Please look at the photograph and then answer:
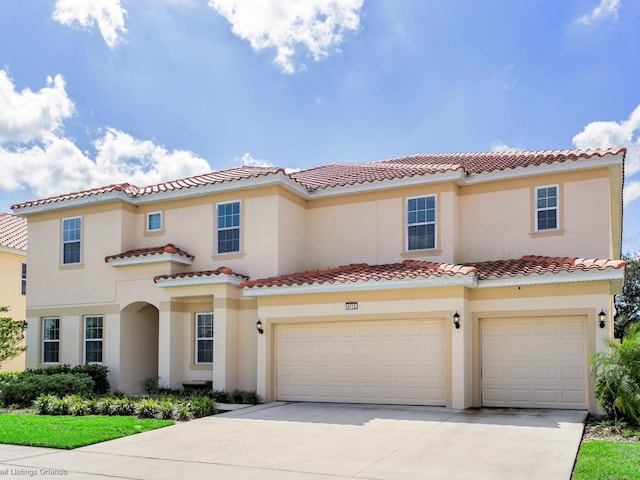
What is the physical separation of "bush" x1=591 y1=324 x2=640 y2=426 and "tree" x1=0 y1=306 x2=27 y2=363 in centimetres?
1872

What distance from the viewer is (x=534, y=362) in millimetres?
14914

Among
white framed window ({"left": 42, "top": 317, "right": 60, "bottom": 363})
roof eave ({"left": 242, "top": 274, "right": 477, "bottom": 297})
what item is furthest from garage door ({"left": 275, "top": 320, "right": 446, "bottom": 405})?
white framed window ({"left": 42, "top": 317, "right": 60, "bottom": 363})

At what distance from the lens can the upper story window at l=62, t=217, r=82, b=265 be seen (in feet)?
69.4

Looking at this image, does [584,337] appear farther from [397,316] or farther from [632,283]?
[632,283]

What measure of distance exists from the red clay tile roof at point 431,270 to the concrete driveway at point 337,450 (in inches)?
124

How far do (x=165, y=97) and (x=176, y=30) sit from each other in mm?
2834

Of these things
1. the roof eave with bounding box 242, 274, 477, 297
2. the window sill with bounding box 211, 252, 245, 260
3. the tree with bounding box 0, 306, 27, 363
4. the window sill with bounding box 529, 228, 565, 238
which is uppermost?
the window sill with bounding box 529, 228, 565, 238

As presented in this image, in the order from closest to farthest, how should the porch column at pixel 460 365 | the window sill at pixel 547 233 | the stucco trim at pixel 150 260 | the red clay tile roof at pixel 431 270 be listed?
1. the red clay tile roof at pixel 431 270
2. the porch column at pixel 460 365
3. the window sill at pixel 547 233
4. the stucco trim at pixel 150 260

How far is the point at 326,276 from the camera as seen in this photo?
1698cm

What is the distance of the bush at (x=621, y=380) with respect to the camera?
1199 centimetres

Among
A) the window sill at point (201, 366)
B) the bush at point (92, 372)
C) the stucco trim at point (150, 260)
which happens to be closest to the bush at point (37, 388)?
the bush at point (92, 372)

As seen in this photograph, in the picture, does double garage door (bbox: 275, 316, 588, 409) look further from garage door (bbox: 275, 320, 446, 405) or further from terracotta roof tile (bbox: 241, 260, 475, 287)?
terracotta roof tile (bbox: 241, 260, 475, 287)

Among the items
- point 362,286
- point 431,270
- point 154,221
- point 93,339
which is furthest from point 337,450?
point 93,339

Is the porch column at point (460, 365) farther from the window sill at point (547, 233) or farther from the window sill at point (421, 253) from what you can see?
the window sill at point (547, 233)
